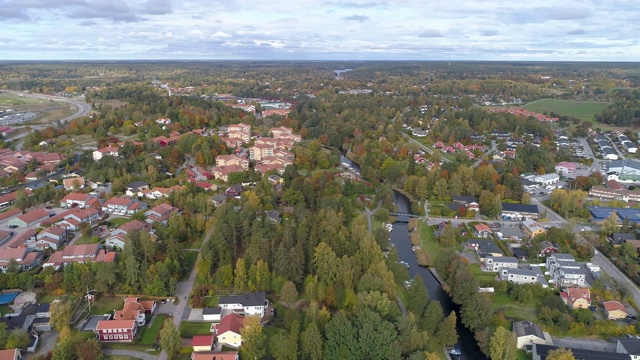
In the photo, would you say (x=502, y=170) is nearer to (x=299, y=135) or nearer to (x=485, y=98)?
(x=299, y=135)

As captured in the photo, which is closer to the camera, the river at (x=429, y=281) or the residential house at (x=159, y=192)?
the river at (x=429, y=281)

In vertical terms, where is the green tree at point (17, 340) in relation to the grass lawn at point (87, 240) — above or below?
above

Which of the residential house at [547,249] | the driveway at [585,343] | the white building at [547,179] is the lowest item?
the driveway at [585,343]

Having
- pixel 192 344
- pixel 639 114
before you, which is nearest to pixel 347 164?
pixel 192 344

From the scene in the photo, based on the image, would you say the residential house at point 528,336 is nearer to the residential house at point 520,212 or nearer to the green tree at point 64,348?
the residential house at point 520,212

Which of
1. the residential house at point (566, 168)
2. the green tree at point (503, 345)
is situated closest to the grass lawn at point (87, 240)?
the green tree at point (503, 345)

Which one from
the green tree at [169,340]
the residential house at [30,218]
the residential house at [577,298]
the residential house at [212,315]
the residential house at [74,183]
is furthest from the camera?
the residential house at [74,183]

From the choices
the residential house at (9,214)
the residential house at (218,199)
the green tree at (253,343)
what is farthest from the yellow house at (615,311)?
the residential house at (9,214)

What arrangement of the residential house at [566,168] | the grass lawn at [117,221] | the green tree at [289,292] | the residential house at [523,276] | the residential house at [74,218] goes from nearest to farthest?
the green tree at [289,292]
the residential house at [523,276]
the residential house at [74,218]
the grass lawn at [117,221]
the residential house at [566,168]
